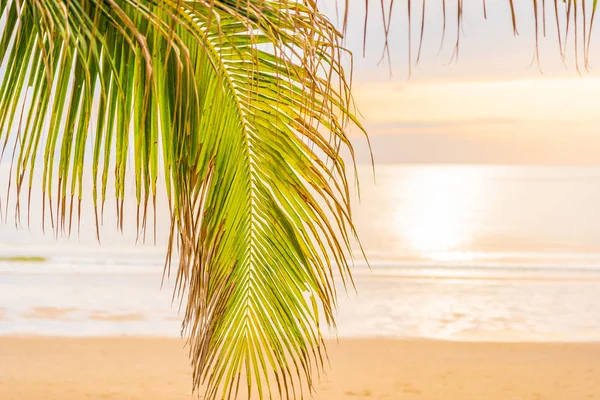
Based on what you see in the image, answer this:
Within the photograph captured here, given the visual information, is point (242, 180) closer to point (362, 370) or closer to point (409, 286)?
point (362, 370)

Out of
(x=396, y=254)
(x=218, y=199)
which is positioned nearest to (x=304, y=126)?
(x=218, y=199)

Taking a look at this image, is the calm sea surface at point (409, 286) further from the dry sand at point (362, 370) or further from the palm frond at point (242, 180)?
the palm frond at point (242, 180)

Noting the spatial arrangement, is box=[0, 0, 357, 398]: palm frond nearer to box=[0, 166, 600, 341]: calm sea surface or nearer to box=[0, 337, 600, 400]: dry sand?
box=[0, 337, 600, 400]: dry sand

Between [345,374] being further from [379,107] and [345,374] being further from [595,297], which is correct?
[379,107]

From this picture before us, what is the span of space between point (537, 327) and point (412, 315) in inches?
51.6

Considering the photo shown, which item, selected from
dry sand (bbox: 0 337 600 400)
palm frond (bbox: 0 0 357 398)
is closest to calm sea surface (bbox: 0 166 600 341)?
dry sand (bbox: 0 337 600 400)

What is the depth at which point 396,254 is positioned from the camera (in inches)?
583

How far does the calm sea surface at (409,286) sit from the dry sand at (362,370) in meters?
0.48

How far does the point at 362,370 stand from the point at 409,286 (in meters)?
4.46

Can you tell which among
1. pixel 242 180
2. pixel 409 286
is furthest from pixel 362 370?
pixel 409 286

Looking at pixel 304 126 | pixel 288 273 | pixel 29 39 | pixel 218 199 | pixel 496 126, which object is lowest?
pixel 496 126

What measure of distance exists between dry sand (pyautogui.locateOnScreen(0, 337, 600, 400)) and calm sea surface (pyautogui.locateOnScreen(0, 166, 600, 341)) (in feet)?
1.56

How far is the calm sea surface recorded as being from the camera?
689 centimetres

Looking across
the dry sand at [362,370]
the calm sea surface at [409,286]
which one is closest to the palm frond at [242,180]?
the dry sand at [362,370]
